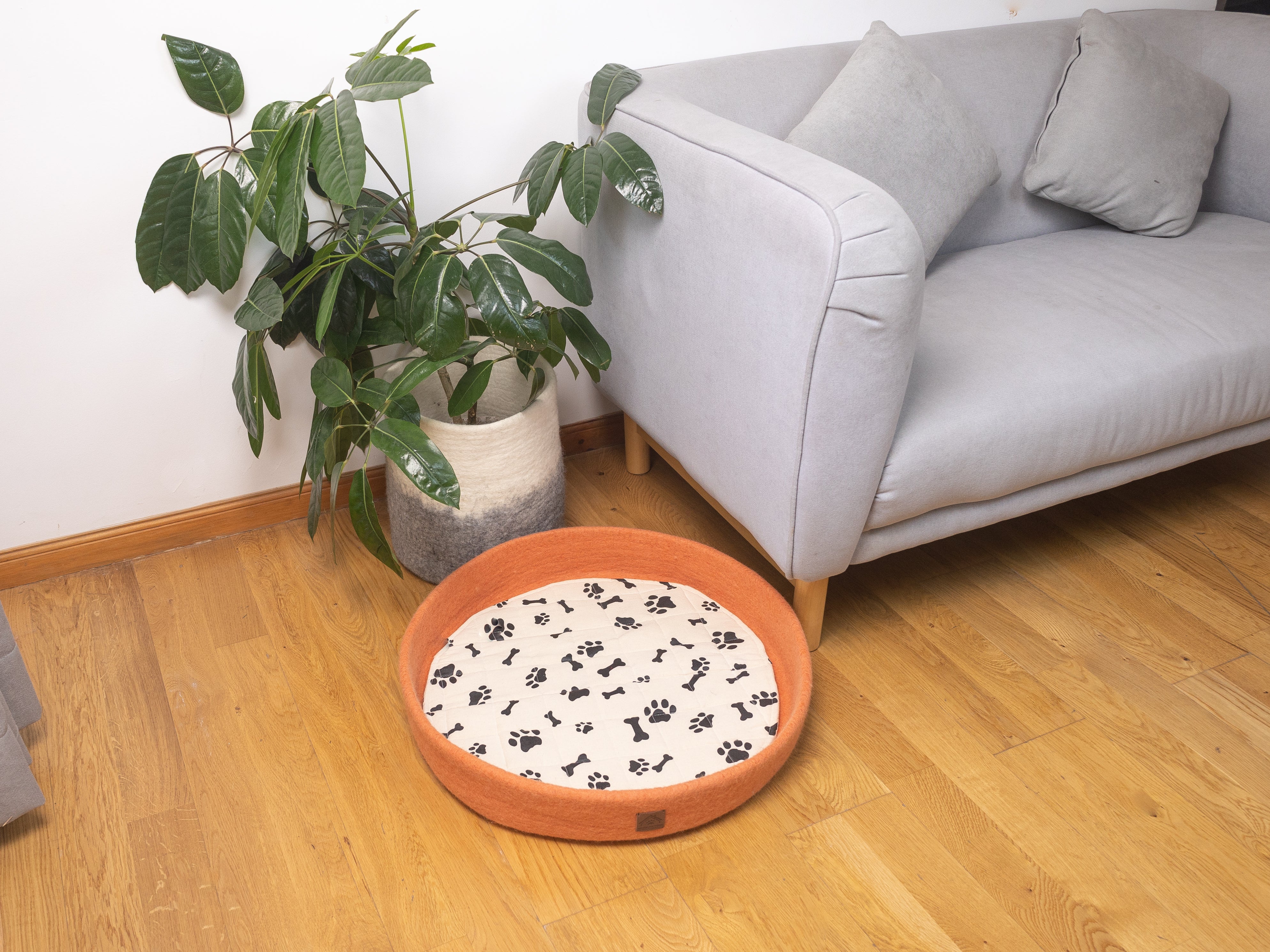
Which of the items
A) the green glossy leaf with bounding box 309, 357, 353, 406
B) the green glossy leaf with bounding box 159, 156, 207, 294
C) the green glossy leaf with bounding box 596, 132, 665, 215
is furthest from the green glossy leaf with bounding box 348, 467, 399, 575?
the green glossy leaf with bounding box 596, 132, 665, 215

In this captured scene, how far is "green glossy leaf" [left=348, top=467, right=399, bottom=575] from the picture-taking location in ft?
4.54

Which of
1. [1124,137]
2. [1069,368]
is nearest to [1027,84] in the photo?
[1124,137]

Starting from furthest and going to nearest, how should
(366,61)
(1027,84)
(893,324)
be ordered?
(1027,84)
(366,61)
(893,324)

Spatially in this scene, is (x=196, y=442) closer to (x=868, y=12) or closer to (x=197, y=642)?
(x=197, y=642)

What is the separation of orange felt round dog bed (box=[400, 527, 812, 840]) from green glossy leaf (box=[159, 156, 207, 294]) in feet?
2.05

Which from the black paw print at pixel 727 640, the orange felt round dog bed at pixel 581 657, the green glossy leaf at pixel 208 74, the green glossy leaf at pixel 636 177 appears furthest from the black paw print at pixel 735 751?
the green glossy leaf at pixel 208 74

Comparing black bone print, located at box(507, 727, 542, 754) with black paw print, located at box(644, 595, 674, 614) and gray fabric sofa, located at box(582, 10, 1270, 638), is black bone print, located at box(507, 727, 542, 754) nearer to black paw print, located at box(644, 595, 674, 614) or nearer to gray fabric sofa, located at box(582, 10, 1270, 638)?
black paw print, located at box(644, 595, 674, 614)

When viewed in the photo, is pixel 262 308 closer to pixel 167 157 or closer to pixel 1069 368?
pixel 167 157

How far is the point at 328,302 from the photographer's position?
1317mm

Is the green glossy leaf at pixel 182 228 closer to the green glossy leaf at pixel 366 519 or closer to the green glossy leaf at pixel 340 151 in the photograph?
the green glossy leaf at pixel 340 151

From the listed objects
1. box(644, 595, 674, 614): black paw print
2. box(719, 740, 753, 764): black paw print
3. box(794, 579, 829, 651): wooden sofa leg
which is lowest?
box(644, 595, 674, 614): black paw print

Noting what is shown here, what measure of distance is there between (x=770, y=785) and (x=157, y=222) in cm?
119

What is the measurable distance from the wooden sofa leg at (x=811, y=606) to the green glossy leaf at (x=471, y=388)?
0.55 m

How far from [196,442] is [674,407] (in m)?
0.85
